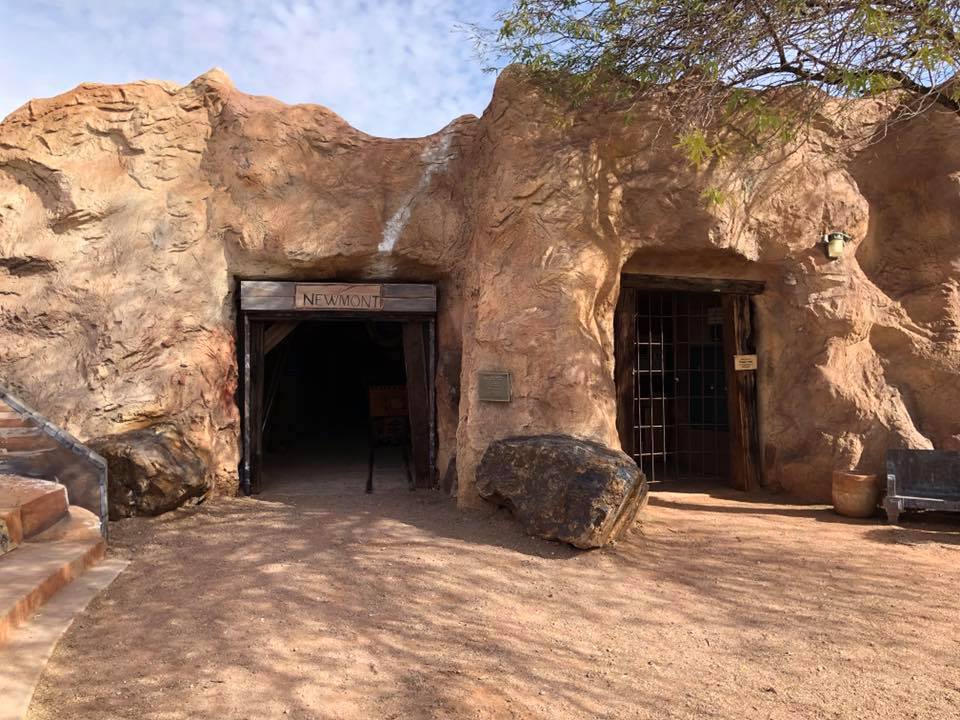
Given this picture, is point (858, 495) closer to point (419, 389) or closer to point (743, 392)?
point (743, 392)

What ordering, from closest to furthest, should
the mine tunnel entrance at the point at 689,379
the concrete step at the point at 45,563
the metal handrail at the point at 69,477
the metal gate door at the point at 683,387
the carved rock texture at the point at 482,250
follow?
the concrete step at the point at 45,563 < the metal handrail at the point at 69,477 < the carved rock texture at the point at 482,250 < the mine tunnel entrance at the point at 689,379 < the metal gate door at the point at 683,387

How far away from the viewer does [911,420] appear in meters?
6.77

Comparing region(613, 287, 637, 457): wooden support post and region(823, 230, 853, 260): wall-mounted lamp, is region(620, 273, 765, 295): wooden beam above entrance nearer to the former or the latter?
region(613, 287, 637, 457): wooden support post

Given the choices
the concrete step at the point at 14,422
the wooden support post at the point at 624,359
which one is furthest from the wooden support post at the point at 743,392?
the concrete step at the point at 14,422

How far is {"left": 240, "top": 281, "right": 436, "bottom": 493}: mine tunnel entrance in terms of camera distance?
23.3 ft

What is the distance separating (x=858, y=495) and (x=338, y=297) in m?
5.24

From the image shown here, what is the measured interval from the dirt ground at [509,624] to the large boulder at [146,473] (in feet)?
0.90

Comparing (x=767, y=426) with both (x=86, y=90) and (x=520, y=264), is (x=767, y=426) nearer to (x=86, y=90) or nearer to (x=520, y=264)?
(x=520, y=264)

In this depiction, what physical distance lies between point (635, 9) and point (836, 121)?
2.93m

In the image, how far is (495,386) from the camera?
6031 mm

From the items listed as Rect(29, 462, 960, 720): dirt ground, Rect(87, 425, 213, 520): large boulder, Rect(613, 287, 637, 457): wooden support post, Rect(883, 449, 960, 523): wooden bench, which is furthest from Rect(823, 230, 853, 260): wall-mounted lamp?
Rect(87, 425, 213, 520): large boulder

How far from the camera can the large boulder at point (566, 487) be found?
15.8 ft

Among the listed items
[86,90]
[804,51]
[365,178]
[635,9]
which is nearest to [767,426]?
[804,51]

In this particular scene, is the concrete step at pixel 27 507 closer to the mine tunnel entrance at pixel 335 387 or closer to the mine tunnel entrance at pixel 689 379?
the mine tunnel entrance at pixel 335 387
